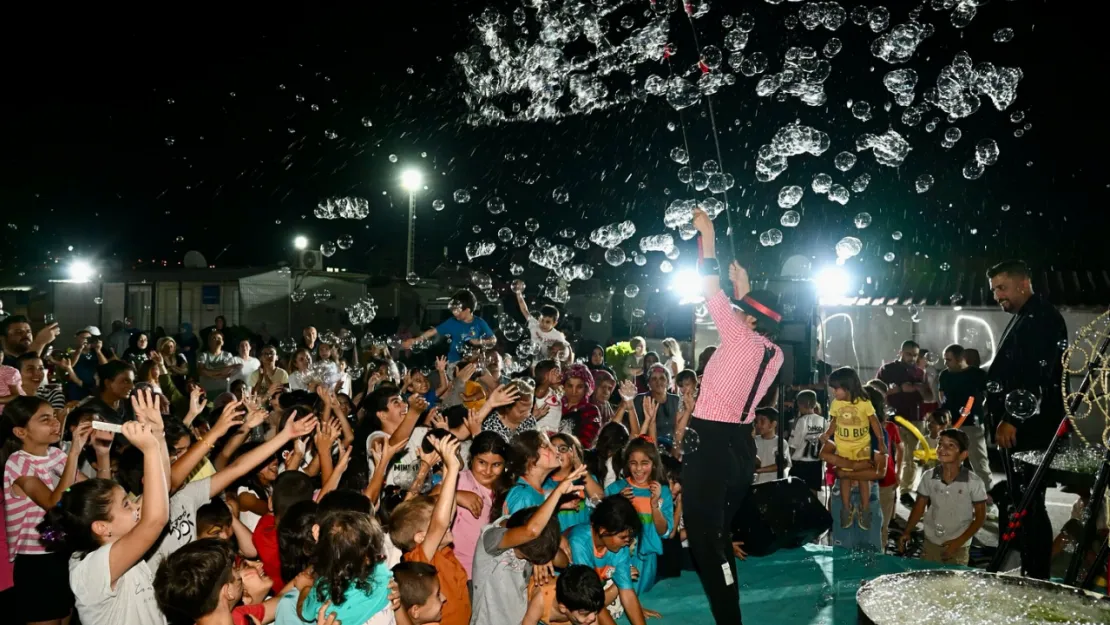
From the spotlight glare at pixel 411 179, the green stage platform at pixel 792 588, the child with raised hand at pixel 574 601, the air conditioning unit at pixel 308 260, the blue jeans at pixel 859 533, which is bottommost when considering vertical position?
the green stage platform at pixel 792 588

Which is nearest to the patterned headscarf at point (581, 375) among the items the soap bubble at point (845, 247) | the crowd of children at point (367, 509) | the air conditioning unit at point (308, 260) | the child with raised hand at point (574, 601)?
the crowd of children at point (367, 509)

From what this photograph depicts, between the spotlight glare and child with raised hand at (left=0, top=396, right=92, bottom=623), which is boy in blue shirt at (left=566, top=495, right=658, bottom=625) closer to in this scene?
child with raised hand at (left=0, top=396, right=92, bottom=623)

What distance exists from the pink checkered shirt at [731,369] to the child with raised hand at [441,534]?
141 cm

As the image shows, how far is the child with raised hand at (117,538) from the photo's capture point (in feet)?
9.75

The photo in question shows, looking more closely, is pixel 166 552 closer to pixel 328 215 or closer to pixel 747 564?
pixel 747 564

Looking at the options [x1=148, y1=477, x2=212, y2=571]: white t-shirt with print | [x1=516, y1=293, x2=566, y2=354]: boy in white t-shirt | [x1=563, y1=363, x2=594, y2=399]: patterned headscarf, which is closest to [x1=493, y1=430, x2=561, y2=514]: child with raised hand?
[x1=148, y1=477, x2=212, y2=571]: white t-shirt with print

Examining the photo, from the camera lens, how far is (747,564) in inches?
232

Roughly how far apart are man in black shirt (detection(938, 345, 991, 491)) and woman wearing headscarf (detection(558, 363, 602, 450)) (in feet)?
14.9

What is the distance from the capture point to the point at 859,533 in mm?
6340

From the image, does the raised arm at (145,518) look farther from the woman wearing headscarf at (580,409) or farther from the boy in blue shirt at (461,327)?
the boy in blue shirt at (461,327)

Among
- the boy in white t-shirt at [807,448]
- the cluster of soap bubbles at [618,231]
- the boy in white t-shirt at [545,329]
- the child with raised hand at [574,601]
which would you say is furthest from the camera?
the cluster of soap bubbles at [618,231]

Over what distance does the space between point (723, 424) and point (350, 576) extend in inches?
81.6

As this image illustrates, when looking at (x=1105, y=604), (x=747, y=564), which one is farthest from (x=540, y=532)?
(x=747, y=564)

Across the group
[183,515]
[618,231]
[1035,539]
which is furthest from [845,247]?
[183,515]
